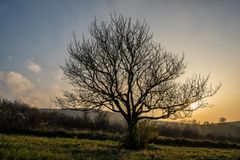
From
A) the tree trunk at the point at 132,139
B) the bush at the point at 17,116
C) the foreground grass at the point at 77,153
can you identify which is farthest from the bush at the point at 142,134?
the bush at the point at 17,116

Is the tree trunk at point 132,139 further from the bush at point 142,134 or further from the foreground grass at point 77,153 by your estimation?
the foreground grass at point 77,153

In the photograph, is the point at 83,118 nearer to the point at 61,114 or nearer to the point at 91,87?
the point at 61,114

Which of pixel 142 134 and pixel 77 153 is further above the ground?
pixel 142 134

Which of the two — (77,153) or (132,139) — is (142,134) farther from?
(77,153)

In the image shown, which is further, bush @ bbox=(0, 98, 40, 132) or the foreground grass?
bush @ bbox=(0, 98, 40, 132)

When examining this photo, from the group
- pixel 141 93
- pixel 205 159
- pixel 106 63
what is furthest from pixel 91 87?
pixel 205 159

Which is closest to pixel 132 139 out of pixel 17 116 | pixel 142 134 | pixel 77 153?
pixel 142 134

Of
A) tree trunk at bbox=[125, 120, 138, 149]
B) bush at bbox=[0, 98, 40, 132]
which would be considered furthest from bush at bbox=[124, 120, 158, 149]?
bush at bbox=[0, 98, 40, 132]

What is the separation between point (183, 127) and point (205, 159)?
3600 cm

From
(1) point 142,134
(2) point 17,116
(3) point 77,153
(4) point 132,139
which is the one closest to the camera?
(3) point 77,153

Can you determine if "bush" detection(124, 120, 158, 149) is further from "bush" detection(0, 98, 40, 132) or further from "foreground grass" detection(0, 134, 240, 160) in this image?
"bush" detection(0, 98, 40, 132)

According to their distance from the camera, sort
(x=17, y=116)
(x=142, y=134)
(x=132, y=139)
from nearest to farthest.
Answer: (x=132, y=139)
(x=142, y=134)
(x=17, y=116)

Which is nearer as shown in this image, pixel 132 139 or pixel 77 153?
pixel 77 153

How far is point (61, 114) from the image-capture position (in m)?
56.9
